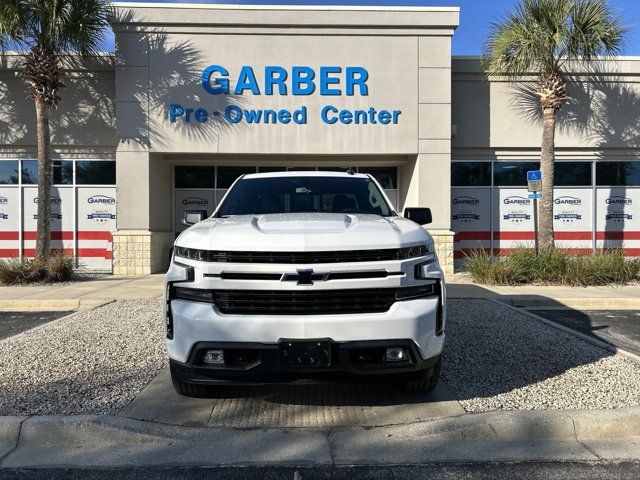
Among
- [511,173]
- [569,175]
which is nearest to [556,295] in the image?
[511,173]

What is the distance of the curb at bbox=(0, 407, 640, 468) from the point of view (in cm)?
339

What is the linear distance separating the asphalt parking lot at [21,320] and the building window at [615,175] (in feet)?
46.8

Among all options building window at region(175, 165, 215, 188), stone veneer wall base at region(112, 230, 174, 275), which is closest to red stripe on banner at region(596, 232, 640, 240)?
building window at region(175, 165, 215, 188)

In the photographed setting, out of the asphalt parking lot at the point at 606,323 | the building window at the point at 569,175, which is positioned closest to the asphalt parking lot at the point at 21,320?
the asphalt parking lot at the point at 606,323

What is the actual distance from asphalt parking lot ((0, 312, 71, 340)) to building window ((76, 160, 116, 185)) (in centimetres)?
621

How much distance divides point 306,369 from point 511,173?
41.9 feet

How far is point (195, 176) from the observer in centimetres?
1462

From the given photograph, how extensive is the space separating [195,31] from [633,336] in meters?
11.5

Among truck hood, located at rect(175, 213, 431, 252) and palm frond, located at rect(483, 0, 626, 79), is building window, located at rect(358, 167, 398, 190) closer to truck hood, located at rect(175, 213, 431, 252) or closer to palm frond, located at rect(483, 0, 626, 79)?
palm frond, located at rect(483, 0, 626, 79)

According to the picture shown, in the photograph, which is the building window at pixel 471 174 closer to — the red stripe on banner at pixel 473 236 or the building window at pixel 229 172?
the red stripe on banner at pixel 473 236

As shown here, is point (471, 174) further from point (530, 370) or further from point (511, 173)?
point (530, 370)

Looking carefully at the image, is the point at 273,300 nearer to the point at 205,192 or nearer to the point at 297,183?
the point at 297,183

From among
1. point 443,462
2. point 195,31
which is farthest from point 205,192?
point 443,462

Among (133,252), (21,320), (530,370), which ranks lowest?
(21,320)
